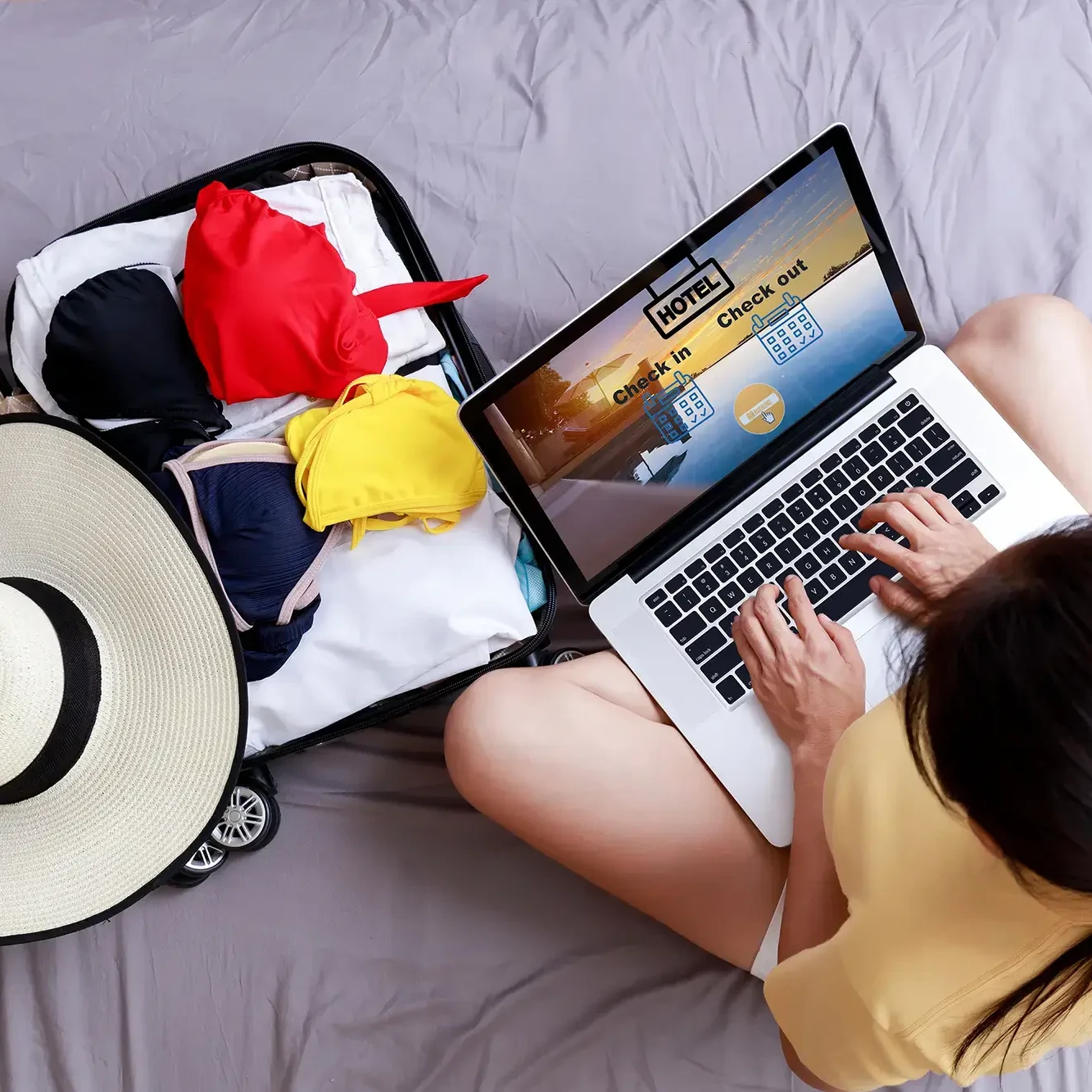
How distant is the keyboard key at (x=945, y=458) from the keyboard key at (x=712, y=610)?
0.74ft

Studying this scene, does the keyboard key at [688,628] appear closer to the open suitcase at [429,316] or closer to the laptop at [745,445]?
the laptop at [745,445]

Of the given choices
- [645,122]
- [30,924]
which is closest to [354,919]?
[30,924]

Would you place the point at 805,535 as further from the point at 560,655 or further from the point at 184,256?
the point at 184,256

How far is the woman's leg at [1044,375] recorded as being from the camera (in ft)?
2.65

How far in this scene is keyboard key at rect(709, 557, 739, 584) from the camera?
78 cm

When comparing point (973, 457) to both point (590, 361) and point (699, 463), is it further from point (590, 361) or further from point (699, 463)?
point (590, 361)

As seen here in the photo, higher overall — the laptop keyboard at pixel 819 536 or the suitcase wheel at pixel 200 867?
the suitcase wheel at pixel 200 867

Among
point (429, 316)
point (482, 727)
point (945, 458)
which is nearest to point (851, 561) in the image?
point (945, 458)

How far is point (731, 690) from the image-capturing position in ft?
2.48

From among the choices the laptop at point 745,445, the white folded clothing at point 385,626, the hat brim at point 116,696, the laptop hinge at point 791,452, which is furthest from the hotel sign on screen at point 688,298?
the hat brim at point 116,696

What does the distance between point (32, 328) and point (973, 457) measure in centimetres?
86

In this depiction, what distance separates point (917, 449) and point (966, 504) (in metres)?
0.06

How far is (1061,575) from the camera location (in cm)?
40

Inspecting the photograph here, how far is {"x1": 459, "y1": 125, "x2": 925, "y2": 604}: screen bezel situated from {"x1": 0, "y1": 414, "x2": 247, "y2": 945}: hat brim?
0.24 metres
